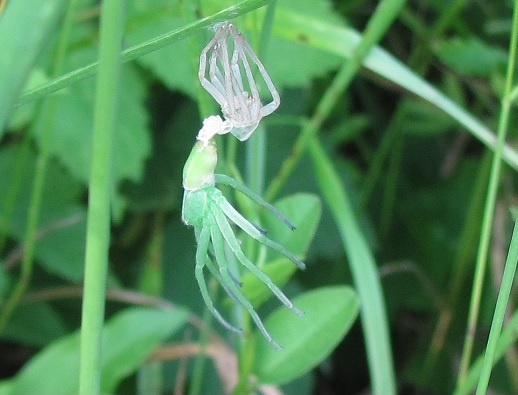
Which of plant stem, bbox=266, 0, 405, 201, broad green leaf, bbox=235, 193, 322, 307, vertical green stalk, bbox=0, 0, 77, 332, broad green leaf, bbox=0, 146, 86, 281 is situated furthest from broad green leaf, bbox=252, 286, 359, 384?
broad green leaf, bbox=0, 146, 86, 281

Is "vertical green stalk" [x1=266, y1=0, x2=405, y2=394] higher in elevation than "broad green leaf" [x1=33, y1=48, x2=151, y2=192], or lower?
lower

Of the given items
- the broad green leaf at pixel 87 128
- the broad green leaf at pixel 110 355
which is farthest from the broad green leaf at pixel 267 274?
the broad green leaf at pixel 87 128

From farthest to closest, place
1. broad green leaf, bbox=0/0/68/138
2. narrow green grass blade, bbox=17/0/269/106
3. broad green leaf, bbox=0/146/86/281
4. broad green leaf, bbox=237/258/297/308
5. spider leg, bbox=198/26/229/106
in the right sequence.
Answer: broad green leaf, bbox=0/146/86/281 < broad green leaf, bbox=237/258/297/308 < spider leg, bbox=198/26/229/106 < narrow green grass blade, bbox=17/0/269/106 < broad green leaf, bbox=0/0/68/138

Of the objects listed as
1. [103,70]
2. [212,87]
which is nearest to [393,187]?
[212,87]

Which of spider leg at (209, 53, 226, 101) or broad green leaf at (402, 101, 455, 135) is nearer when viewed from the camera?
spider leg at (209, 53, 226, 101)

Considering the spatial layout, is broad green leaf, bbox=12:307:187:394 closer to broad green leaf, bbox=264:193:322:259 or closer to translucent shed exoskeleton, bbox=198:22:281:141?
broad green leaf, bbox=264:193:322:259

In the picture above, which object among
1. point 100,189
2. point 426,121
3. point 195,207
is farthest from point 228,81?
point 426,121

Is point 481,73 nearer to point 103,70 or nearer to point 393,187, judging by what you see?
point 393,187
